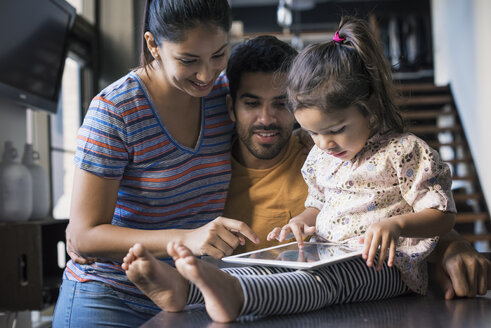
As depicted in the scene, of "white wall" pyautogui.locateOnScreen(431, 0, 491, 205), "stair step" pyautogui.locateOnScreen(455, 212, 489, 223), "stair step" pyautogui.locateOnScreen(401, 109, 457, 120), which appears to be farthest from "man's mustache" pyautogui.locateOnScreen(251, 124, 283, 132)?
"stair step" pyautogui.locateOnScreen(401, 109, 457, 120)

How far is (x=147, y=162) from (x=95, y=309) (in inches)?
Answer: 15.8

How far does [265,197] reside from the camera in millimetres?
1808

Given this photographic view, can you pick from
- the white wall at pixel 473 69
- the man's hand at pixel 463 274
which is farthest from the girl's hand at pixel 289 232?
the white wall at pixel 473 69

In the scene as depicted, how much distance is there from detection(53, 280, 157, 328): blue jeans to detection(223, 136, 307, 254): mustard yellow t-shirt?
0.39m

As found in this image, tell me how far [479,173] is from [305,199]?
4325 millimetres

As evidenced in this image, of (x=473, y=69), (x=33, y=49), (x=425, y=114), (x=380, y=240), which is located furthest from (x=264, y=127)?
(x=425, y=114)

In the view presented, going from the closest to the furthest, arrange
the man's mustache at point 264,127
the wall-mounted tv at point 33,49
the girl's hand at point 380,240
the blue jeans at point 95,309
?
the girl's hand at point 380,240
the blue jeans at point 95,309
the man's mustache at point 264,127
the wall-mounted tv at point 33,49

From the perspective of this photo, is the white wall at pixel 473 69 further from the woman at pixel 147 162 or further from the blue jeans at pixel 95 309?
the blue jeans at pixel 95 309

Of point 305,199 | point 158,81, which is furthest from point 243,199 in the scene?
point 158,81

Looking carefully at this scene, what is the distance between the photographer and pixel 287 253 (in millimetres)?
1255

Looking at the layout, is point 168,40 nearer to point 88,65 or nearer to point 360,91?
point 360,91

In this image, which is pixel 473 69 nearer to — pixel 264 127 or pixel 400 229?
pixel 264 127

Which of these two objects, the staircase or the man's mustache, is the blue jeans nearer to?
the man's mustache

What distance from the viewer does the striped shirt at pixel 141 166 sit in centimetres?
144
